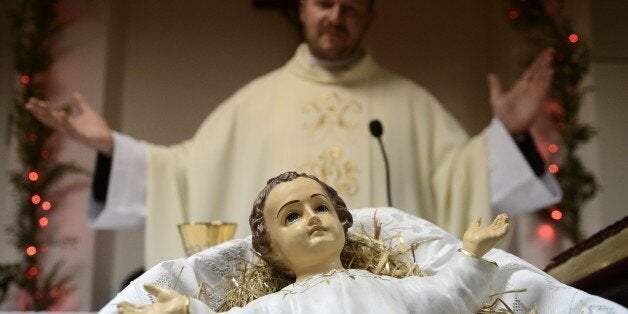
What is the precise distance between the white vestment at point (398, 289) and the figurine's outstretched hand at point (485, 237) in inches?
0.8

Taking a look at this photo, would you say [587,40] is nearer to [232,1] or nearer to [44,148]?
[232,1]

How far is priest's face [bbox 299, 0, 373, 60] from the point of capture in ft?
10.2

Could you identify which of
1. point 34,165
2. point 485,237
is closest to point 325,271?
point 485,237

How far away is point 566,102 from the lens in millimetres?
3592

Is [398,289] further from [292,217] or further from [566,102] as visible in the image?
[566,102]

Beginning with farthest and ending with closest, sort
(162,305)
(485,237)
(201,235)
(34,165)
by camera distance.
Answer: (34,165) < (201,235) < (485,237) < (162,305)

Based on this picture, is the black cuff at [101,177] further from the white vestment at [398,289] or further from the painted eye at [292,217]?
the painted eye at [292,217]

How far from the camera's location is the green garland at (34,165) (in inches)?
147

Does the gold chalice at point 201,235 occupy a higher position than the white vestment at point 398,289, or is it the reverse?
the white vestment at point 398,289

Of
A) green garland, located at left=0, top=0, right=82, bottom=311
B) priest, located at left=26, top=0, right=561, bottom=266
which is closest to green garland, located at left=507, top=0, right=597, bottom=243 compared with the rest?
priest, located at left=26, top=0, right=561, bottom=266

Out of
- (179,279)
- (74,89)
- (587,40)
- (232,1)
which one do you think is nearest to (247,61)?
(232,1)

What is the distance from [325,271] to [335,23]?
1891mm

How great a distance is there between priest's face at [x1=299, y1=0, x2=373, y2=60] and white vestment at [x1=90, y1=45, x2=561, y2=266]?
0.12 m

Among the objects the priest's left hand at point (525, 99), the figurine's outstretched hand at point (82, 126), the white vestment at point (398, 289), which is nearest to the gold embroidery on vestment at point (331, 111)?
the priest's left hand at point (525, 99)
